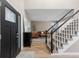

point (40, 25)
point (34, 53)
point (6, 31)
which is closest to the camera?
point (6, 31)

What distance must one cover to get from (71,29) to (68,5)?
9.22 ft

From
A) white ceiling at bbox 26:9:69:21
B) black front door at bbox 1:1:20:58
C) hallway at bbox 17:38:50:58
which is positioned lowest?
hallway at bbox 17:38:50:58

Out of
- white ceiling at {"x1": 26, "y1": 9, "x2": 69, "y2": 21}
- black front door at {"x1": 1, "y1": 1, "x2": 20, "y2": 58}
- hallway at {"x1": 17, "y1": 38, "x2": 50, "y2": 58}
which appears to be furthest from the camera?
white ceiling at {"x1": 26, "y1": 9, "x2": 69, "y2": 21}

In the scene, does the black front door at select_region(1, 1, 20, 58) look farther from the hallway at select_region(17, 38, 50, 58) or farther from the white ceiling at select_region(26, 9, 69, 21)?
the white ceiling at select_region(26, 9, 69, 21)

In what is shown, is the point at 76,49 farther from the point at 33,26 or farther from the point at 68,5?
the point at 33,26

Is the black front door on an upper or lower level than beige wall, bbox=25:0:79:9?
lower

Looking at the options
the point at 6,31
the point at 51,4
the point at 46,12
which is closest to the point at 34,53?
the point at 6,31

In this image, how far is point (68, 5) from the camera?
8250mm

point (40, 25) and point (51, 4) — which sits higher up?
point (51, 4)

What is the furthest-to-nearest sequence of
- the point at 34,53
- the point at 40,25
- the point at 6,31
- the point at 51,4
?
the point at 40,25, the point at 51,4, the point at 34,53, the point at 6,31

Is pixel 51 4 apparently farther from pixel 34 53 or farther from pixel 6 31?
pixel 6 31

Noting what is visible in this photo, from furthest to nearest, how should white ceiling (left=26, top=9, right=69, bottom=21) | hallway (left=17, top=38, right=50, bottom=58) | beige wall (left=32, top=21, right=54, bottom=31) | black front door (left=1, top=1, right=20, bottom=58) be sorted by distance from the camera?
beige wall (left=32, top=21, right=54, bottom=31) < white ceiling (left=26, top=9, right=69, bottom=21) < hallway (left=17, top=38, right=50, bottom=58) < black front door (left=1, top=1, right=20, bottom=58)

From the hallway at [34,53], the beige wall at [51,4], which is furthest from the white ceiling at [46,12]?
the hallway at [34,53]

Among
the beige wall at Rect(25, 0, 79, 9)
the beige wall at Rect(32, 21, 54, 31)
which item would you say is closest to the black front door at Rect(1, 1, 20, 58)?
the beige wall at Rect(25, 0, 79, 9)
